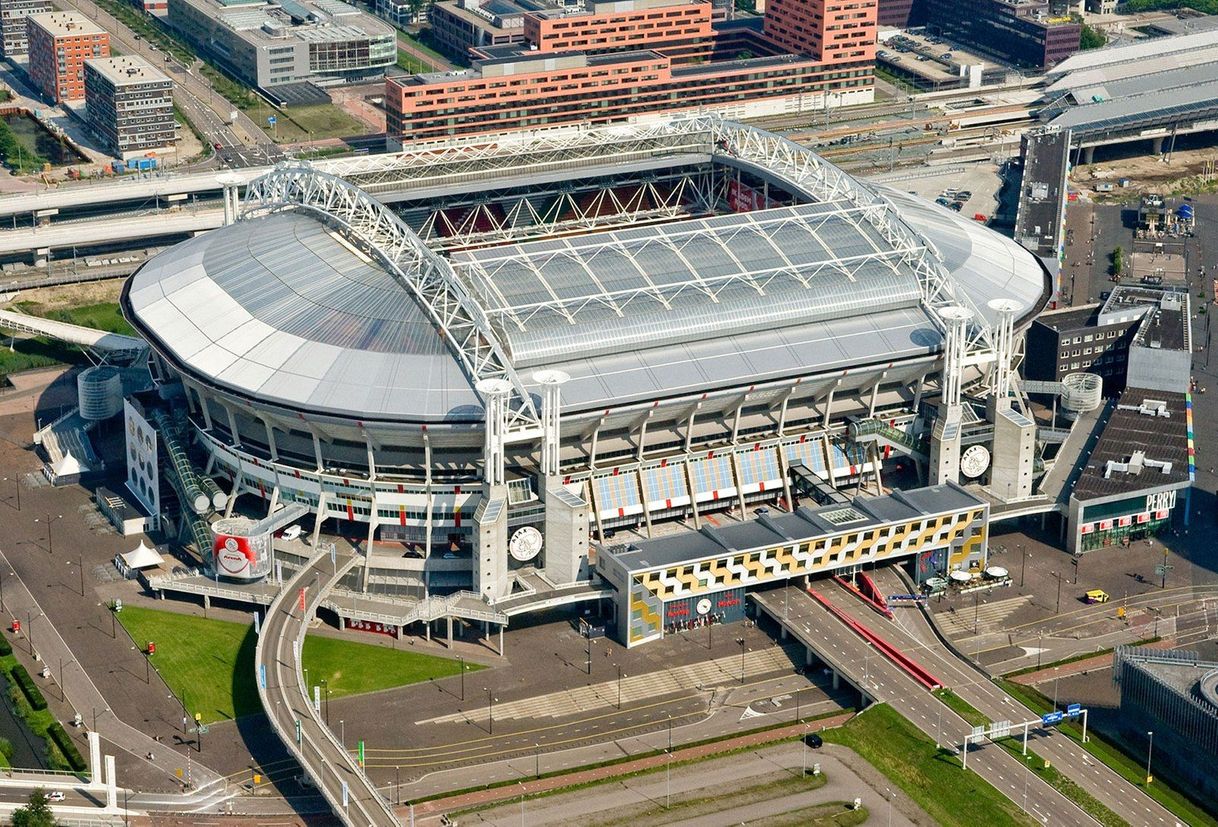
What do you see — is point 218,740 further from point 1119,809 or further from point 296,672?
point 1119,809

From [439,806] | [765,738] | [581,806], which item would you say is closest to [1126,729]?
[765,738]

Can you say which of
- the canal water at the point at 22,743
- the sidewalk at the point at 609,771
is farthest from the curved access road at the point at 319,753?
the canal water at the point at 22,743

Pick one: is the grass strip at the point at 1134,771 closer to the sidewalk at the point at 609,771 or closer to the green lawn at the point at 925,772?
the green lawn at the point at 925,772

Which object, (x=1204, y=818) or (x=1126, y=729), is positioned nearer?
(x=1204, y=818)

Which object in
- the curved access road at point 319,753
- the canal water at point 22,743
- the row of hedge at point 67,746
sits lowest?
the canal water at point 22,743

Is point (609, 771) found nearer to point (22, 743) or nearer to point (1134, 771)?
point (1134, 771)

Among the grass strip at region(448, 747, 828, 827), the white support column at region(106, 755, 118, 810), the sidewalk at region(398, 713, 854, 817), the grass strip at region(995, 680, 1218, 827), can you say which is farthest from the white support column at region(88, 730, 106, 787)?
the grass strip at region(995, 680, 1218, 827)
